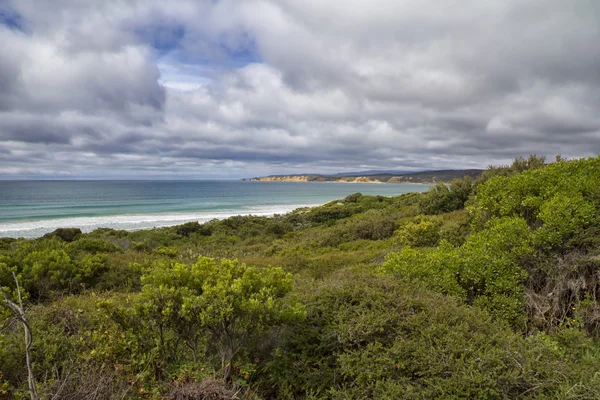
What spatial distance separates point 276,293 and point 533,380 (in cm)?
270

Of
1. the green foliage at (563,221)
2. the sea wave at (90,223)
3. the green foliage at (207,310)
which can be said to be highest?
the green foliage at (563,221)

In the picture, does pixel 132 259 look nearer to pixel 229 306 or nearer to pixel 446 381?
pixel 229 306

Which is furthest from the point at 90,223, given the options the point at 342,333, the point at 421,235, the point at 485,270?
the point at 485,270

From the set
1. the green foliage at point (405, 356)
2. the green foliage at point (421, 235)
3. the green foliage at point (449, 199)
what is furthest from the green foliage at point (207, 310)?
the green foliage at point (449, 199)

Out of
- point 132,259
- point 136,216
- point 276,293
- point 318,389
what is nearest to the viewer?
point 318,389

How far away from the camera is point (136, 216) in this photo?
42062 millimetres

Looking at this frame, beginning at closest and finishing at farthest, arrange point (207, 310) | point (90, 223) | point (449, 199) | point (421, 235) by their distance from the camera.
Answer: point (207, 310) < point (421, 235) < point (449, 199) < point (90, 223)

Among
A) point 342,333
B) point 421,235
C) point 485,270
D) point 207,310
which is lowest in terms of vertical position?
point 421,235

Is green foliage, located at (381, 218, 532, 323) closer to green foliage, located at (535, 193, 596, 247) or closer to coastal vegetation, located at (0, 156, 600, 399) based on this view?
coastal vegetation, located at (0, 156, 600, 399)

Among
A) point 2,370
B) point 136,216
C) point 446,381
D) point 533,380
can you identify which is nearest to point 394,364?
point 446,381

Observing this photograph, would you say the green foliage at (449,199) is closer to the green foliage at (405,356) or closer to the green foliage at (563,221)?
the green foliage at (563,221)

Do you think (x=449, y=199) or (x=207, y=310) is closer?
(x=207, y=310)

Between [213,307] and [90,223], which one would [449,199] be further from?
[90,223]

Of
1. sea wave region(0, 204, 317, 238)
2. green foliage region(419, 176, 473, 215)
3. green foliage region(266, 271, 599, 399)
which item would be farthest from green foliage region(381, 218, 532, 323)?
sea wave region(0, 204, 317, 238)
